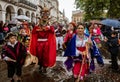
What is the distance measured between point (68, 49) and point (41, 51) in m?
2.42

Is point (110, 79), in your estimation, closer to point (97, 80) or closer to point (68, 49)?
point (97, 80)

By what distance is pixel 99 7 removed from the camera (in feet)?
145

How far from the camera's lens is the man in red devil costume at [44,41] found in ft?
31.6

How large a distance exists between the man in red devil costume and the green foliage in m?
33.4

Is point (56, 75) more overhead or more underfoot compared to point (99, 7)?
more underfoot

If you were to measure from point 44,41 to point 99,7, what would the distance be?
35373 millimetres

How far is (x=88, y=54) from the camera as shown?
24.0ft

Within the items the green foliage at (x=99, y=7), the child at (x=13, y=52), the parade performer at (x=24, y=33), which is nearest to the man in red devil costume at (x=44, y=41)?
the child at (x=13, y=52)

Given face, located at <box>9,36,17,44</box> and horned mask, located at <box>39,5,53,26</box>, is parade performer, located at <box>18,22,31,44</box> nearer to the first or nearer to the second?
horned mask, located at <box>39,5,53,26</box>

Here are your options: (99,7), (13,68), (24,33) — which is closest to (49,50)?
(13,68)

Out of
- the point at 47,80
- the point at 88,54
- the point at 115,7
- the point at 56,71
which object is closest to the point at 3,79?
the point at 47,80

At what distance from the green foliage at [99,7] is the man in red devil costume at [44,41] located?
33440 mm

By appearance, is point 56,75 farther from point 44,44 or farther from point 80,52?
point 80,52

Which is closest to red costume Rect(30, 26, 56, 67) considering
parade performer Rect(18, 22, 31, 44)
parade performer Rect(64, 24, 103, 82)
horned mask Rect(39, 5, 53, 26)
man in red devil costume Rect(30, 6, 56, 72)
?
man in red devil costume Rect(30, 6, 56, 72)
